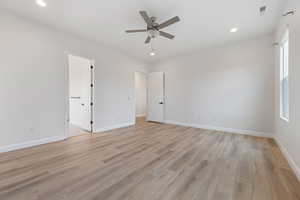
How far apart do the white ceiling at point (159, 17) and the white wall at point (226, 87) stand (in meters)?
0.57

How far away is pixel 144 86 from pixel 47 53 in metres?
A: 5.40

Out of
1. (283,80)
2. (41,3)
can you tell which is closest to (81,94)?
(41,3)

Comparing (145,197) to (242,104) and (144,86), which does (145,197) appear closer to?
(242,104)

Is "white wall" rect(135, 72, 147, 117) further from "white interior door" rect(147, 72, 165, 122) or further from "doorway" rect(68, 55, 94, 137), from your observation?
"doorway" rect(68, 55, 94, 137)

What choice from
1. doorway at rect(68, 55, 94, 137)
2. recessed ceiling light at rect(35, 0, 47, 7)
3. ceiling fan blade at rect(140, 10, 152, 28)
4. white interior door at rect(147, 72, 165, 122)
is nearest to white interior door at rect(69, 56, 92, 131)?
doorway at rect(68, 55, 94, 137)

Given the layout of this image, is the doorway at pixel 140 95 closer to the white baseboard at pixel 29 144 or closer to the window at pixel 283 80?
the white baseboard at pixel 29 144

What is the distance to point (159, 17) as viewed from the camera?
2857 millimetres

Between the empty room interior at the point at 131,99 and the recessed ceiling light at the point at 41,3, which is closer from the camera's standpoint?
the empty room interior at the point at 131,99

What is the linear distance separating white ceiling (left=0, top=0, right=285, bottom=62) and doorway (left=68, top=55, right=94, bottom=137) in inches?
44.3

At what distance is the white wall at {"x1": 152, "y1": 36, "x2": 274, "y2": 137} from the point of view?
3.85m

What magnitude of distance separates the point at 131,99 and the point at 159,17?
342 centimetres

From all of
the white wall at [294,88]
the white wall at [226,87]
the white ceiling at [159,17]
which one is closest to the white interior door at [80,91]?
the white ceiling at [159,17]

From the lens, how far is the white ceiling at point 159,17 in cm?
246

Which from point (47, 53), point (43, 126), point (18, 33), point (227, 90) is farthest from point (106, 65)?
point (227, 90)
